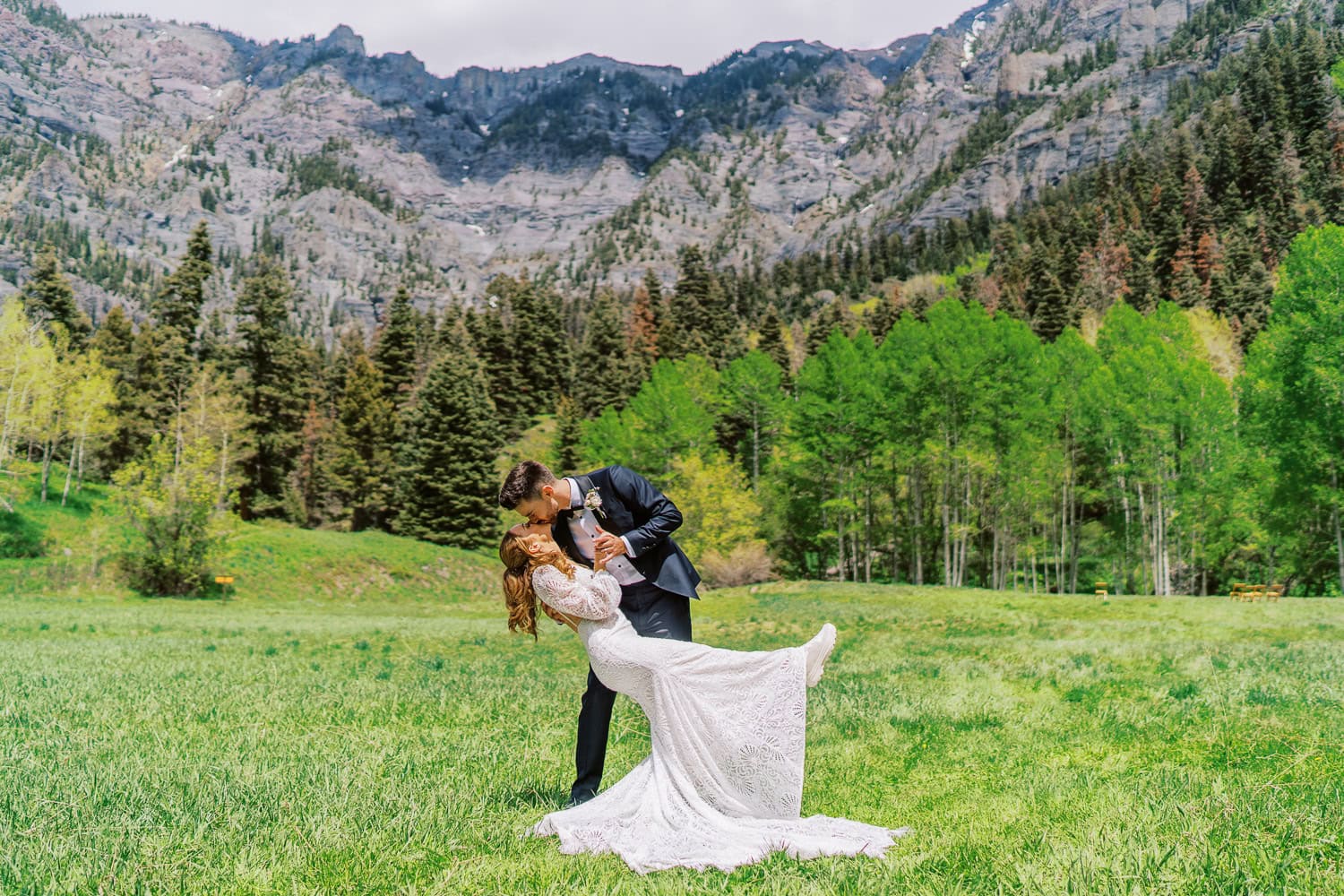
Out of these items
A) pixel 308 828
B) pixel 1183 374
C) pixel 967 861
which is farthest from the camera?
pixel 1183 374

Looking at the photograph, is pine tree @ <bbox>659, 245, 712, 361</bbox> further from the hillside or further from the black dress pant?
the black dress pant

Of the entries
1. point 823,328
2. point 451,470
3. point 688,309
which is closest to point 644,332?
point 688,309

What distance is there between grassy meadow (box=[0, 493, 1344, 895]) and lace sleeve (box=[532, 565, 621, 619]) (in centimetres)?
135

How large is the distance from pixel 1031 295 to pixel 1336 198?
39.8 meters

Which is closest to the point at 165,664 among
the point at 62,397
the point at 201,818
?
the point at 201,818

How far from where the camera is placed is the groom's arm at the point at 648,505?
5.87 metres

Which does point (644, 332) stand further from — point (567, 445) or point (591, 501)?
point (591, 501)

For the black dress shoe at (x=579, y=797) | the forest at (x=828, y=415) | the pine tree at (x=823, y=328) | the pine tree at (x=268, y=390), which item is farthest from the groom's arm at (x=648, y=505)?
the pine tree at (x=823, y=328)

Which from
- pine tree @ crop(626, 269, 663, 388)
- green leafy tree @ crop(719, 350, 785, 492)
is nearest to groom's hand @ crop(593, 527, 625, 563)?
green leafy tree @ crop(719, 350, 785, 492)

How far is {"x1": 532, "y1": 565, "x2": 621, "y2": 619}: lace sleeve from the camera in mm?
5316

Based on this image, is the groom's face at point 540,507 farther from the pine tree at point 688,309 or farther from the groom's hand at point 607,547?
the pine tree at point 688,309

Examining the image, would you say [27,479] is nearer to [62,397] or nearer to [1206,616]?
[62,397]

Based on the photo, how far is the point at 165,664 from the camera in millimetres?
13195

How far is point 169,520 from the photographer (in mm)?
36438
